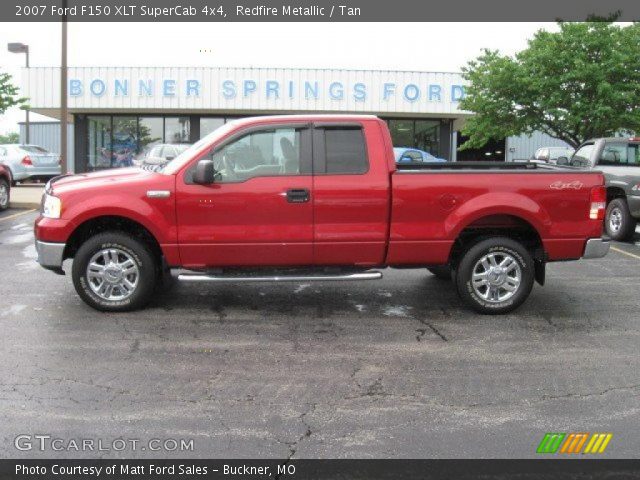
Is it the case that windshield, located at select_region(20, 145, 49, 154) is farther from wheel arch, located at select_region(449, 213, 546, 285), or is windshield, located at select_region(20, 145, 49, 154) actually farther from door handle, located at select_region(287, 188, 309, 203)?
wheel arch, located at select_region(449, 213, 546, 285)

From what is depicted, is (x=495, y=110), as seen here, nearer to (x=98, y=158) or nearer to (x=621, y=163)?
(x=621, y=163)

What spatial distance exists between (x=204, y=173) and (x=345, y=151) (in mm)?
1376

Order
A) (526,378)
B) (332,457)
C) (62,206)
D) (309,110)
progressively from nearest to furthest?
1. (332,457)
2. (526,378)
3. (62,206)
4. (309,110)

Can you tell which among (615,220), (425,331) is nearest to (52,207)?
(425,331)

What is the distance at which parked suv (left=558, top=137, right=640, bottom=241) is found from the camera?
40.0ft

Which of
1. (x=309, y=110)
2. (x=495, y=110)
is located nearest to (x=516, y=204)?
(x=495, y=110)

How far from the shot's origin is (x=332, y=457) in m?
3.88

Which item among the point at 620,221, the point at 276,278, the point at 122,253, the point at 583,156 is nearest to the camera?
the point at 276,278

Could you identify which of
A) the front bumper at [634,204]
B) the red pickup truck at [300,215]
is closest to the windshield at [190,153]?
the red pickup truck at [300,215]

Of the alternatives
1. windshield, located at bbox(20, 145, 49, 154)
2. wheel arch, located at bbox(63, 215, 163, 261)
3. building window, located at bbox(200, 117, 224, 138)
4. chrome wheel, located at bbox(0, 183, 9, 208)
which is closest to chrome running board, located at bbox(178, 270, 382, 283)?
wheel arch, located at bbox(63, 215, 163, 261)

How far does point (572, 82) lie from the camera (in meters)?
21.2

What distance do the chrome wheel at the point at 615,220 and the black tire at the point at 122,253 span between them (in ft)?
28.8

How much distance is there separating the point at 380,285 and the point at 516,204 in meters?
2.17

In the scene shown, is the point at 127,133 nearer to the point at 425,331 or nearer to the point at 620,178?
the point at 620,178
